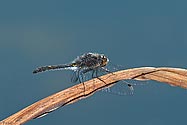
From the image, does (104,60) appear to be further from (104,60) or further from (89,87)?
(89,87)

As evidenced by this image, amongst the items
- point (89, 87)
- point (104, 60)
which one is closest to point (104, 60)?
point (104, 60)

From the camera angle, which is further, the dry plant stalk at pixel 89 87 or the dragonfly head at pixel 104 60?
the dragonfly head at pixel 104 60

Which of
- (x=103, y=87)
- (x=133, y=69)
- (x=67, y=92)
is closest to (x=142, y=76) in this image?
(x=133, y=69)

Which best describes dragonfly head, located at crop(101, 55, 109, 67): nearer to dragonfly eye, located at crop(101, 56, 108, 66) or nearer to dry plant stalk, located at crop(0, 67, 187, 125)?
dragonfly eye, located at crop(101, 56, 108, 66)

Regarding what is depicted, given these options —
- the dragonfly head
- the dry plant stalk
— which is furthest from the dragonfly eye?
the dry plant stalk

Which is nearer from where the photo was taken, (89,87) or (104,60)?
(89,87)

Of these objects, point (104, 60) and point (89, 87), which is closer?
point (89, 87)

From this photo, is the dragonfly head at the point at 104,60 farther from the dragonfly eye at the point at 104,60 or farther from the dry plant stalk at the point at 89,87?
the dry plant stalk at the point at 89,87

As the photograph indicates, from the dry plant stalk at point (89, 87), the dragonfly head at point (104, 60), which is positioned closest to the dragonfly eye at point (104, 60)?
the dragonfly head at point (104, 60)
